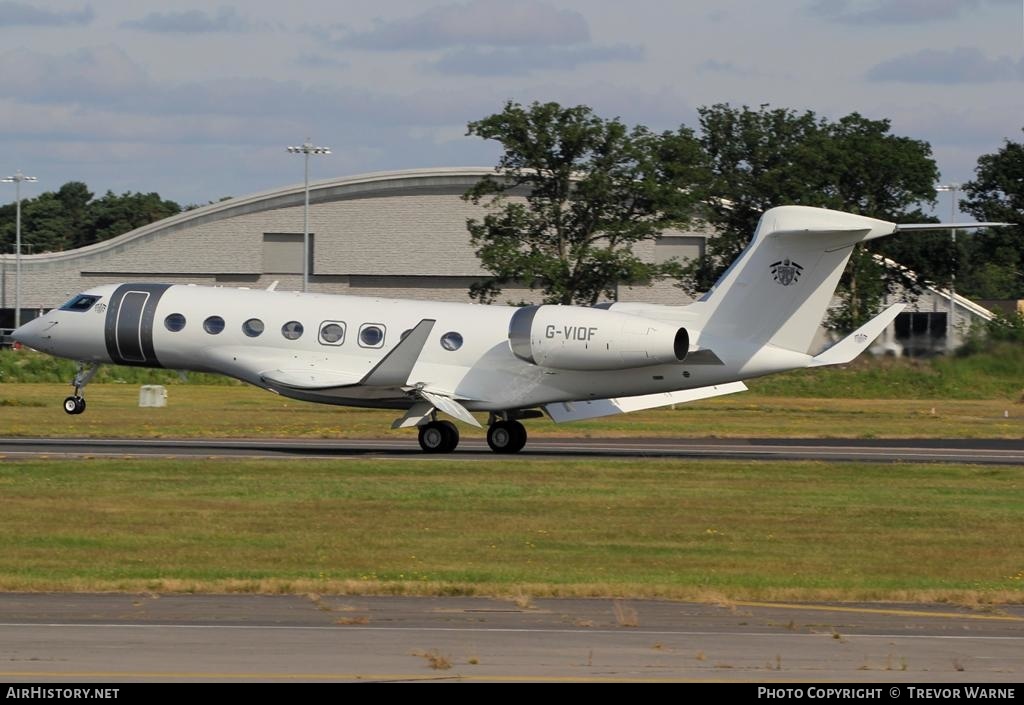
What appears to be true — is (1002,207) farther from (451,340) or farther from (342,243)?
(451,340)

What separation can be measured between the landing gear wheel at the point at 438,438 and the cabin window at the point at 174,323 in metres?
5.72

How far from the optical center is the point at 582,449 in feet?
114

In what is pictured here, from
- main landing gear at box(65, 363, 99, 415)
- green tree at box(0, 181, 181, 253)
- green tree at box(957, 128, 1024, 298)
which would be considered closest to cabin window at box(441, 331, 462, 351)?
main landing gear at box(65, 363, 99, 415)

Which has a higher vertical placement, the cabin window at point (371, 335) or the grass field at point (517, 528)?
the cabin window at point (371, 335)

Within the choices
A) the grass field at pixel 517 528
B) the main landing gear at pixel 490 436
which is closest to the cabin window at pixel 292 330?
the main landing gear at pixel 490 436

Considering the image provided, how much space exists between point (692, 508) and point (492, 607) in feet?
30.7

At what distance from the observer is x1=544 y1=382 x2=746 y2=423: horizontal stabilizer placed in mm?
31766

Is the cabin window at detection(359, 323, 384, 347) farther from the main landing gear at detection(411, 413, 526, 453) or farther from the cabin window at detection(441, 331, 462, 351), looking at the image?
the main landing gear at detection(411, 413, 526, 453)

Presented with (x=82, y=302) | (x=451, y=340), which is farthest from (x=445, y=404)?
(x=82, y=302)

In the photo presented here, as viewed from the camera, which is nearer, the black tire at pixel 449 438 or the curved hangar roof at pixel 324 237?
the black tire at pixel 449 438

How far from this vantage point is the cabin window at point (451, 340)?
104ft

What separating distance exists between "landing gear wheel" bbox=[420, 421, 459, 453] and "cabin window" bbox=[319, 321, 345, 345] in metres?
2.59

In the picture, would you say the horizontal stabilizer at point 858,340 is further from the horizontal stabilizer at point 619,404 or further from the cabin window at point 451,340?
the cabin window at point 451,340

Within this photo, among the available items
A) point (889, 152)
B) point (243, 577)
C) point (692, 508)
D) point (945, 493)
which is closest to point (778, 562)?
point (692, 508)
